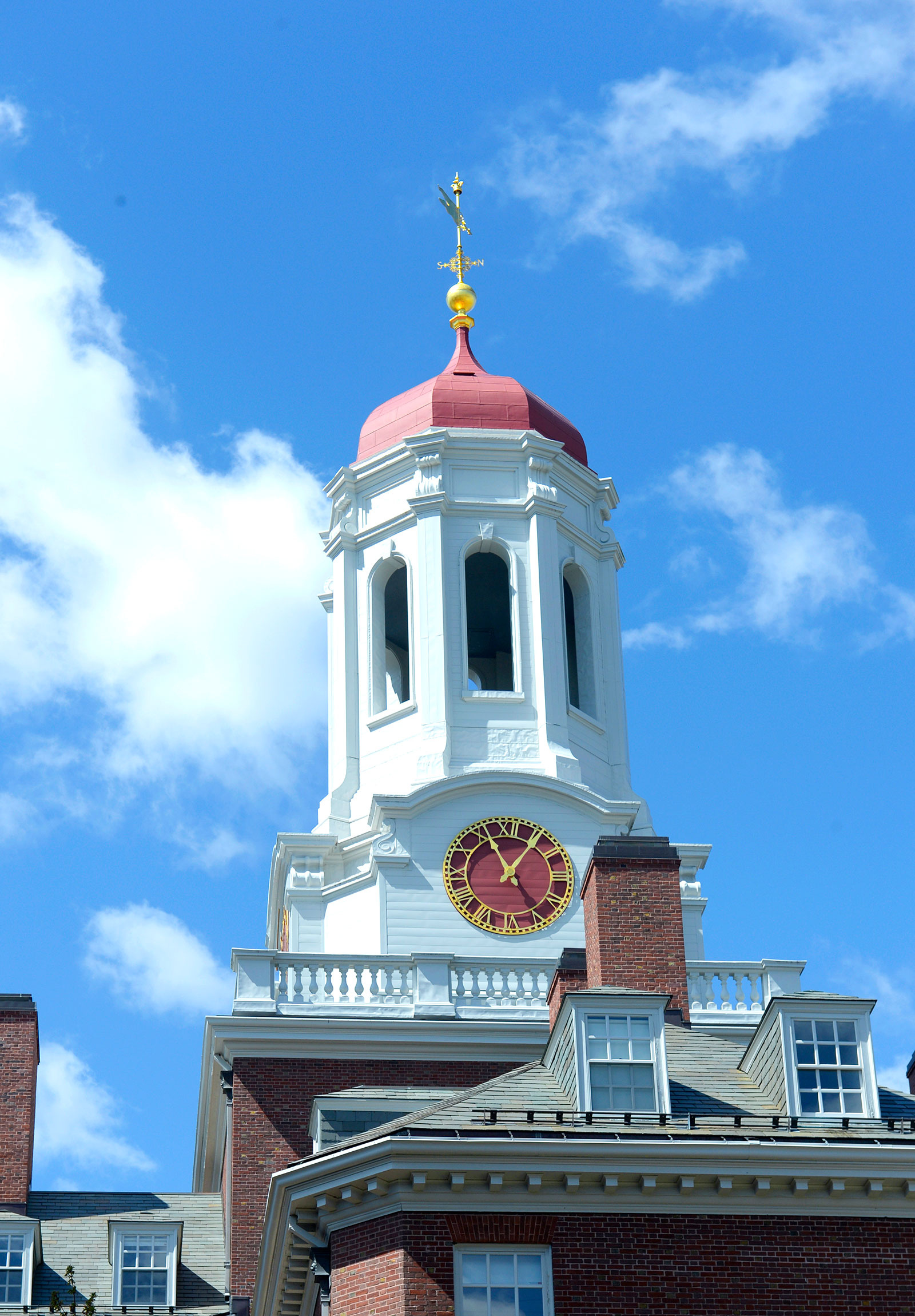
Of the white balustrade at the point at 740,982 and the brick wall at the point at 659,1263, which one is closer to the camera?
the brick wall at the point at 659,1263

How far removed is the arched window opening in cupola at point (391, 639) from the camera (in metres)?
49.7

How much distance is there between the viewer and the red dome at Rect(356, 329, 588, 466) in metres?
51.6

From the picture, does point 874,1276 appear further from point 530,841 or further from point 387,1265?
point 530,841

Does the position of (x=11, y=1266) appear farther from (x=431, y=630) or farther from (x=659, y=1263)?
(x=659, y=1263)

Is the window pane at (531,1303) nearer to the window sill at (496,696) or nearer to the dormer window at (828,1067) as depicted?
the dormer window at (828,1067)

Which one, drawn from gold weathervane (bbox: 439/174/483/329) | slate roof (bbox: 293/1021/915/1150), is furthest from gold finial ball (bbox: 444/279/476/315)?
slate roof (bbox: 293/1021/915/1150)

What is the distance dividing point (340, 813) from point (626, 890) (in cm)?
1556

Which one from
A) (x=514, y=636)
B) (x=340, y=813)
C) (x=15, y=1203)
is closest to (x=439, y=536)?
(x=514, y=636)

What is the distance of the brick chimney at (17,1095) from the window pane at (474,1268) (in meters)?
16.9

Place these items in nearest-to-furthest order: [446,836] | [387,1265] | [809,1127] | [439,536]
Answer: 1. [387,1265]
2. [809,1127]
3. [446,836]
4. [439,536]

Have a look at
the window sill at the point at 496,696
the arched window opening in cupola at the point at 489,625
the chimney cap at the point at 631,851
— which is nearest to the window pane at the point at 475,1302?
the chimney cap at the point at 631,851

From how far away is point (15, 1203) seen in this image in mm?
40594

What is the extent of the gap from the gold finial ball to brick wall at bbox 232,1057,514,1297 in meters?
20.7

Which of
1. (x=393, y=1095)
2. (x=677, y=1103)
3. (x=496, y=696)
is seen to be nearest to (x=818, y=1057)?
(x=677, y=1103)
